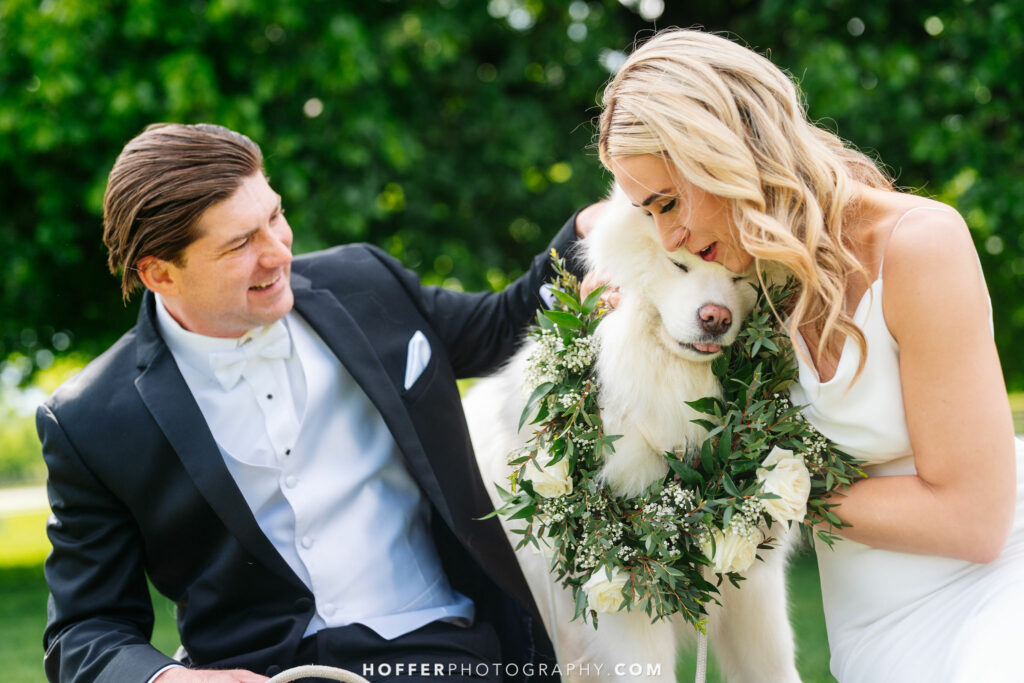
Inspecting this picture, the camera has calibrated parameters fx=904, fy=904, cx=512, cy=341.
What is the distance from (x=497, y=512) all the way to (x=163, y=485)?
3.13 ft

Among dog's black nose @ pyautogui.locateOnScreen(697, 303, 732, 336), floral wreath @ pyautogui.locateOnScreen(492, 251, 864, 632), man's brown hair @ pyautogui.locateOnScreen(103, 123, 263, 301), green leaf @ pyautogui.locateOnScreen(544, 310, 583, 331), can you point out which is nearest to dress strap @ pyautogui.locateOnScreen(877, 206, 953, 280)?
floral wreath @ pyautogui.locateOnScreen(492, 251, 864, 632)

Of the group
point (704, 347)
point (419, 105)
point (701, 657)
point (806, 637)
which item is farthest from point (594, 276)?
point (419, 105)

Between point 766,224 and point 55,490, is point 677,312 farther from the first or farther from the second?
point 55,490

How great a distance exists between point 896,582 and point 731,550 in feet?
1.49

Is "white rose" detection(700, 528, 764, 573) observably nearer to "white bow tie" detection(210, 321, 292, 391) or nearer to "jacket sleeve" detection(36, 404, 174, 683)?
A: "white bow tie" detection(210, 321, 292, 391)

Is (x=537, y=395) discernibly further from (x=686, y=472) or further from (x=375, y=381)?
(x=375, y=381)

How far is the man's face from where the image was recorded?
2518 mm

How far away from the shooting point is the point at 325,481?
2602mm

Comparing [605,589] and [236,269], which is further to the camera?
[236,269]

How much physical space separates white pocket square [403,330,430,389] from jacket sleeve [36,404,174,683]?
0.81 m

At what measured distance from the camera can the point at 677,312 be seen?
214 cm

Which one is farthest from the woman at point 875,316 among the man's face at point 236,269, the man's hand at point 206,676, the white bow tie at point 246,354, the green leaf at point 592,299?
the man's hand at point 206,676

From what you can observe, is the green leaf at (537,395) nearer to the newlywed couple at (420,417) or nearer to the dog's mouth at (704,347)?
the dog's mouth at (704,347)

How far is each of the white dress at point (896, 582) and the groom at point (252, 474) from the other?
912 mm
